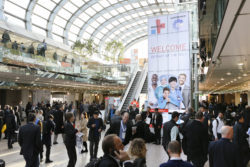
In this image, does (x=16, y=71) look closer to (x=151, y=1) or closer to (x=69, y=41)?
(x=69, y=41)

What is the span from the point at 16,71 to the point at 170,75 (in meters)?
9.73

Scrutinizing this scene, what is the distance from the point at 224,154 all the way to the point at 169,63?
1142 cm

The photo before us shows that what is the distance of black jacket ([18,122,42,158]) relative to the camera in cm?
536

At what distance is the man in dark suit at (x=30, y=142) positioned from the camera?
211 inches

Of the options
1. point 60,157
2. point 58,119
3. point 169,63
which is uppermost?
point 169,63

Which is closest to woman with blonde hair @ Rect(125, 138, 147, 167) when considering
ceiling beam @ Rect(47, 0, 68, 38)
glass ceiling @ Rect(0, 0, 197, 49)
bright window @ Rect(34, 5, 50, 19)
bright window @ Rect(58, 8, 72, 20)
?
glass ceiling @ Rect(0, 0, 197, 49)

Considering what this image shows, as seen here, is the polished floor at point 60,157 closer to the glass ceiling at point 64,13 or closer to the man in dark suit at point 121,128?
the man in dark suit at point 121,128

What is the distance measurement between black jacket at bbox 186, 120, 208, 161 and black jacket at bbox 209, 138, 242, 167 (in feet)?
4.61

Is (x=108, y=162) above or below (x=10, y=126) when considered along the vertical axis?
above

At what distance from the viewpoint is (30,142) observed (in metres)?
5.36

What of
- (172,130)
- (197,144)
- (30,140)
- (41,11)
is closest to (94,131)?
(30,140)

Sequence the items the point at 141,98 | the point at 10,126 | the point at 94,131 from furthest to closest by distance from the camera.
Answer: the point at 141,98
the point at 10,126
the point at 94,131

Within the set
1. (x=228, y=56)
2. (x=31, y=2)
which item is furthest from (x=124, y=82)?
(x=31, y=2)

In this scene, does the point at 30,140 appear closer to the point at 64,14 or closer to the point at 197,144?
the point at 197,144
